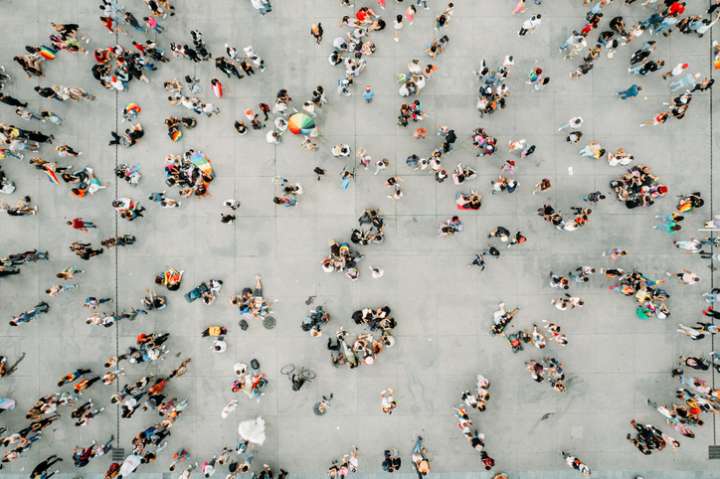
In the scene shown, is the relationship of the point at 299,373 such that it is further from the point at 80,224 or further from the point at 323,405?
the point at 80,224

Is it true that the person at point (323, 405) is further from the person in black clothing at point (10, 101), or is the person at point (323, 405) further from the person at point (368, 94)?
the person in black clothing at point (10, 101)

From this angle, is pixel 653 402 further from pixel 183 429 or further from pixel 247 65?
pixel 247 65

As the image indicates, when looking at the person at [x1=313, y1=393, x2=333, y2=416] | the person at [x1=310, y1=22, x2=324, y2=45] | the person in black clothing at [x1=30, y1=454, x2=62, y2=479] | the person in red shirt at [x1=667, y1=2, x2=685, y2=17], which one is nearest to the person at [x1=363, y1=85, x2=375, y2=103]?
→ the person at [x1=310, y1=22, x2=324, y2=45]

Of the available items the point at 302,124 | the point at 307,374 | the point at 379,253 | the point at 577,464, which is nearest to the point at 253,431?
the point at 307,374

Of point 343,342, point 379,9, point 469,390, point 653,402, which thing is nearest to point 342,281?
point 343,342

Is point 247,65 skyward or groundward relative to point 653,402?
skyward

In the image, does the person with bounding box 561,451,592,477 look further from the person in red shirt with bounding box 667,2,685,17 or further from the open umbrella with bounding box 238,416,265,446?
the person in red shirt with bounding box 667,2,685,17

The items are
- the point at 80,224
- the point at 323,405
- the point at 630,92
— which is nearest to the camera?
the point at 630,92
